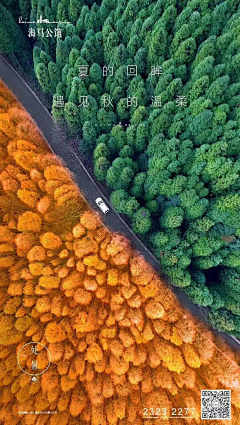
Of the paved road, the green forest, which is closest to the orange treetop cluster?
the paved road

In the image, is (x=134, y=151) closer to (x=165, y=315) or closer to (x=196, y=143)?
(x=196, y=143)

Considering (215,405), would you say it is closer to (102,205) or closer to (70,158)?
(102,205)

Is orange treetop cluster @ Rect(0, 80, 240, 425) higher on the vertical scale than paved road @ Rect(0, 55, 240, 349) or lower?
lower

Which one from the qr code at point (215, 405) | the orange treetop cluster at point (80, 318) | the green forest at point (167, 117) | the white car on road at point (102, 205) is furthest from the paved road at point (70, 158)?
the qr code at point (215, 405)

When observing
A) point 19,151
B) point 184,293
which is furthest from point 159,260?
point 19,151

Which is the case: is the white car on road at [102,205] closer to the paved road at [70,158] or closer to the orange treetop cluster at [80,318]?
the paved road at [70,158]

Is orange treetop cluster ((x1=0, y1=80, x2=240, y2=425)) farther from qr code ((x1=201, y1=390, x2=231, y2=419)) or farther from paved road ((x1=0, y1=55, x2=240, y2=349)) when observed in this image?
qr code ((x1=201, y1=390, x2=231, y2=419))

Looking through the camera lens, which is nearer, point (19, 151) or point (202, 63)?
point (202, 63)
